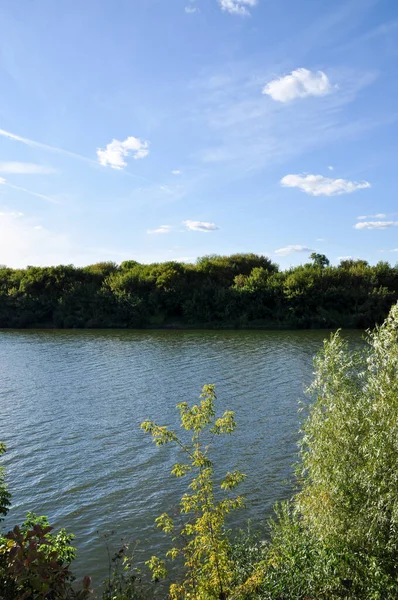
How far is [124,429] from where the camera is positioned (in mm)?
20797

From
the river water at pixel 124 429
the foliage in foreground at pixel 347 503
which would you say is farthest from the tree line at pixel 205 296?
the foliage in foreground at pixel 347 503

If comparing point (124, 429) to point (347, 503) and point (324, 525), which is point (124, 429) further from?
point (347, 503)

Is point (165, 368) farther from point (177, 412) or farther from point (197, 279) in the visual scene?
point (197, 279)

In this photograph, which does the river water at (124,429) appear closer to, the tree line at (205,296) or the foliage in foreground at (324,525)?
the foliage in foreground at (324,525)

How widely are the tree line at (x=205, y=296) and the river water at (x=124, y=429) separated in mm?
21105

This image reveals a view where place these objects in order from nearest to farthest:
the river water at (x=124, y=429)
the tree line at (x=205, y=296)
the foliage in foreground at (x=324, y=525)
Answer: the foliage in foreground at (x=324, y=525)
the river water at (x=124, y=429)
the tree line at (x=205, y=296)

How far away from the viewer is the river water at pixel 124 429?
539 inches

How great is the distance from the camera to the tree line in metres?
63.7

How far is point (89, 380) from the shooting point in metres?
31.3

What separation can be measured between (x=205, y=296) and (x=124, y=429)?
4804cm

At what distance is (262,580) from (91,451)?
11.2 meters

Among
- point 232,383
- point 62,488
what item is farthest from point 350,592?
point 232,383

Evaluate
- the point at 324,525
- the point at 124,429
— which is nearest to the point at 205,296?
the point at 124,429

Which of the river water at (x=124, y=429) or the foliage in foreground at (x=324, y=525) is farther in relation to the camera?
the river water at (x=124, y=429)
